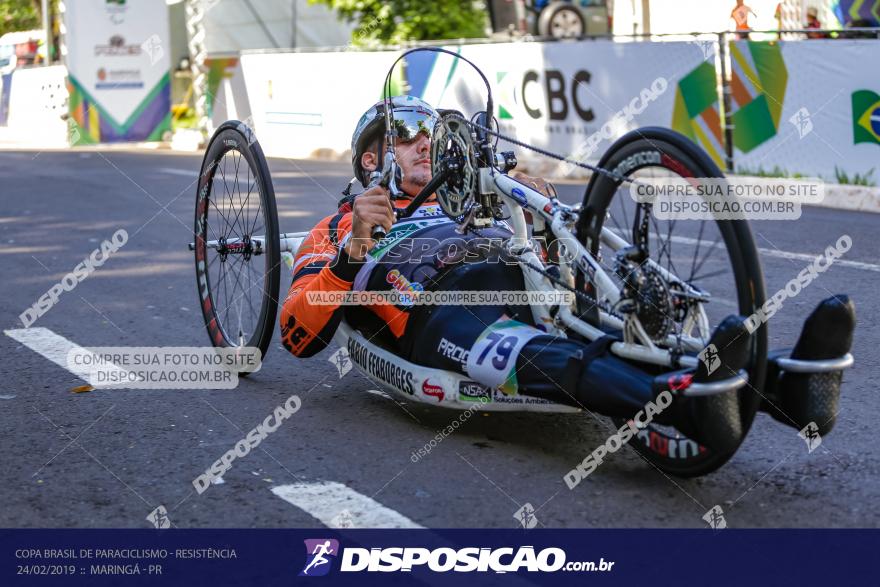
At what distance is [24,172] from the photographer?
15.0 m

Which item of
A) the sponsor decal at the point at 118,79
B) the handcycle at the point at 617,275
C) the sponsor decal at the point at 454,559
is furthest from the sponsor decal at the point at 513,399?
the sponsor decal at the point at 118,79

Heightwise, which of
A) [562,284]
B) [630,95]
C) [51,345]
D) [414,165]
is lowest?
[51,345]

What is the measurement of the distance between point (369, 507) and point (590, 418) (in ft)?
3.49

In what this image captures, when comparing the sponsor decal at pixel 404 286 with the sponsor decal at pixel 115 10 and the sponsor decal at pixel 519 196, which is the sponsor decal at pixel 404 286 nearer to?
the sponsor decal at pixel 519 196

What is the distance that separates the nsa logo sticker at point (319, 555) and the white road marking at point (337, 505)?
0.11 meters

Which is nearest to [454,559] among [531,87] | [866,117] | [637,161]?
[637,161]

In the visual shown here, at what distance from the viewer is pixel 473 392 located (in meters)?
4.00

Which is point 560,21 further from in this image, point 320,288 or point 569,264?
point 569,264

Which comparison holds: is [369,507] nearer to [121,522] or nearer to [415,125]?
[121,522]

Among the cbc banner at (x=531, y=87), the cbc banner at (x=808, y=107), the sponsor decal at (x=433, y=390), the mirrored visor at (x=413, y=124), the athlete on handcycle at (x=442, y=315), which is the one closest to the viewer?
the athlete on handcycle at (x=442, y=315)

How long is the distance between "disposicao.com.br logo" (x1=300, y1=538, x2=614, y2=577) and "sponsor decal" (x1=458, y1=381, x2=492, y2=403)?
2.67 ft

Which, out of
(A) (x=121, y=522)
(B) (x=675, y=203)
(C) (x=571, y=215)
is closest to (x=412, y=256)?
(C) (x=571, y=215)

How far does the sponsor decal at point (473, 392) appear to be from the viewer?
398 centimetres

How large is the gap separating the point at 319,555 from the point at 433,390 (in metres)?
0.98
